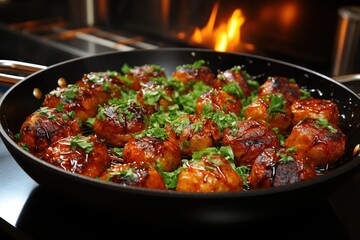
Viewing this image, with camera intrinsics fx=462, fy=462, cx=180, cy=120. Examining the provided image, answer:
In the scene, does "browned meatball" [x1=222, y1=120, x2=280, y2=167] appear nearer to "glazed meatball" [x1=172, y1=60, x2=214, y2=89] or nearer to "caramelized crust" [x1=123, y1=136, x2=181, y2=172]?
"caramelized crust" [x1=123, y1=136, x2=181, y2=172]

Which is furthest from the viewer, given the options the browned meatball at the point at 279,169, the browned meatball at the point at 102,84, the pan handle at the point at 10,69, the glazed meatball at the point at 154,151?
the browned meatball at the point at 102,84

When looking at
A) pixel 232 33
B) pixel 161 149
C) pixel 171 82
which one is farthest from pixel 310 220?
pixel 232 33

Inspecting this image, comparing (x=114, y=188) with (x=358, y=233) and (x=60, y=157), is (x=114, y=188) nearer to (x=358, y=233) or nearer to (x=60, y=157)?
(x=60, y=157)

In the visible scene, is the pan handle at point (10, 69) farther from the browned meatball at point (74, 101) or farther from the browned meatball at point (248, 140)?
the browned meatball at point (248, 140)

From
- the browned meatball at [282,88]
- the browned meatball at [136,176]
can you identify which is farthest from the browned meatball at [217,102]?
the browned meatball at [136,176]

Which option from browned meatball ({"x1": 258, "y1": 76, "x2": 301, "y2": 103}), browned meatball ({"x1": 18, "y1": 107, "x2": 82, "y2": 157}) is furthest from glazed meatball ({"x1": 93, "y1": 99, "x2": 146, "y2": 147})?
browned meatball ({"x1": 258, "y1": 76, "x2": 301, "y2": 103})

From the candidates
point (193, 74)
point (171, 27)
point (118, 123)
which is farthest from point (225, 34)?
point (118, 123)

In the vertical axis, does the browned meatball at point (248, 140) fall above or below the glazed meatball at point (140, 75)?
below

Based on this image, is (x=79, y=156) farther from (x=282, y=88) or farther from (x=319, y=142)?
(x=282, y=88)
